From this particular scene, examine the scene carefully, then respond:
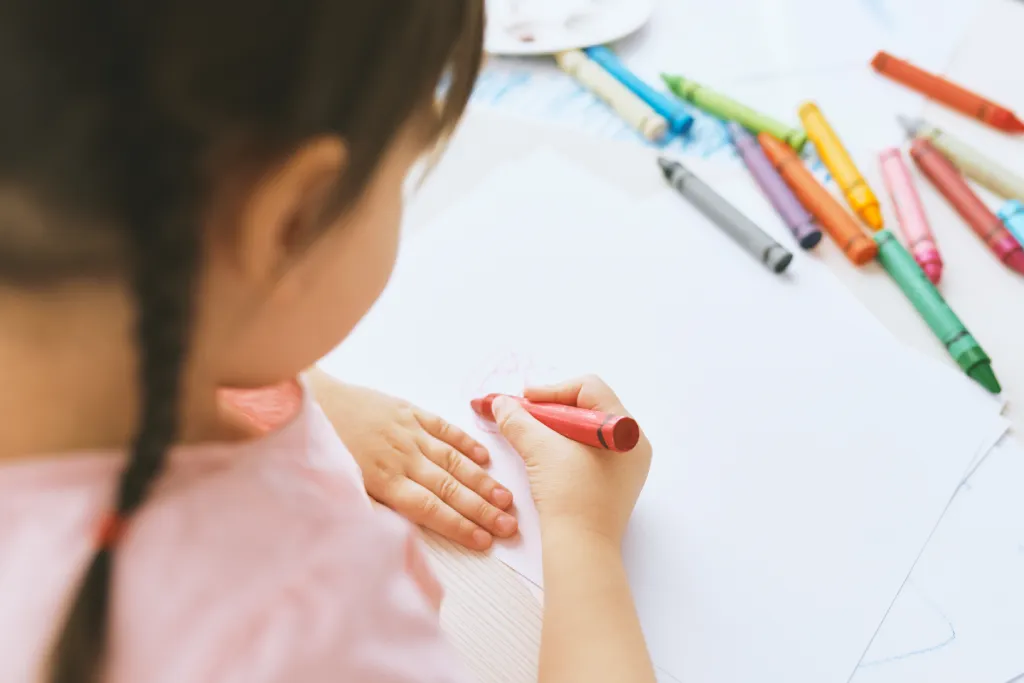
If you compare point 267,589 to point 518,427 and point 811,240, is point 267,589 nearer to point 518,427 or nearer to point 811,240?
point 518,427

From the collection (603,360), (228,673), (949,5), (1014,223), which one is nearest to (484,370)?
(603,360)

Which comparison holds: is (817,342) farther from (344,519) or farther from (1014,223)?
(344,519)

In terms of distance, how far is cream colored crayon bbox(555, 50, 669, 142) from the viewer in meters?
0.69

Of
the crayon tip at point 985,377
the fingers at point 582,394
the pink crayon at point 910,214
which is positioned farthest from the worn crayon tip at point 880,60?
the fingers at point 582,394

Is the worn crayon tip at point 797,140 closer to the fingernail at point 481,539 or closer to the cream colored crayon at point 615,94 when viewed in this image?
the cream colored crayon at point 615,94

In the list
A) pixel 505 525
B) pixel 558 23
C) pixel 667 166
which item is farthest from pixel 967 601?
pixel 558 23

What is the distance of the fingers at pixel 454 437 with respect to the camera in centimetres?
51

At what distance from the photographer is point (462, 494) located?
0.48m

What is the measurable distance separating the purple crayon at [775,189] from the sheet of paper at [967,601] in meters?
0.20

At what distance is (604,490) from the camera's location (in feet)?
1.55

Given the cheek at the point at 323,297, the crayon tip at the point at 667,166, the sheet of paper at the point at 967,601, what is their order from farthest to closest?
1. the crayon tip at the point at 667,166
2. the sheet of paper at the point at 967,601
3. the cheek at the point at 323,297

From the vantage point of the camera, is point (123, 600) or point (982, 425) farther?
point (982, 425)

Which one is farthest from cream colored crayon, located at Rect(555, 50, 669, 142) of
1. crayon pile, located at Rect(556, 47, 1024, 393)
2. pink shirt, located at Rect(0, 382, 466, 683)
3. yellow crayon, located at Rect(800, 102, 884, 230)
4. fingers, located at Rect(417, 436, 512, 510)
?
pink shirt, located at Rect(0, 382, 466, 683)

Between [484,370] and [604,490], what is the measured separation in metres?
0.13
